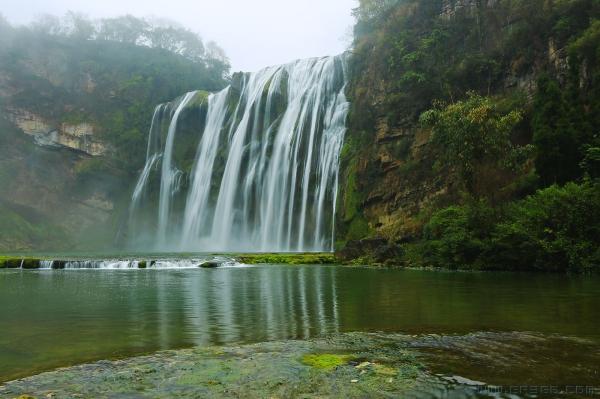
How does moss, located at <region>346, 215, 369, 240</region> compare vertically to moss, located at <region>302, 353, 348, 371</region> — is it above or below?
above

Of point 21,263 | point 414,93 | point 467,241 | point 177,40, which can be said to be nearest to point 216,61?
point 177,40

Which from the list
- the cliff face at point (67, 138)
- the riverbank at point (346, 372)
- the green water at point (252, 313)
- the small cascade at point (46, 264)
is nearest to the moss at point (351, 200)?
the small cascade at point (46, 264)

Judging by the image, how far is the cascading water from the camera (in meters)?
36.9

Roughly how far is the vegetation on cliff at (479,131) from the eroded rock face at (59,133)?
36.7 metres

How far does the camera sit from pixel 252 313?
7930mm

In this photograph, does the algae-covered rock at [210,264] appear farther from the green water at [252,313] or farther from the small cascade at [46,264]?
the green water at [252,313]

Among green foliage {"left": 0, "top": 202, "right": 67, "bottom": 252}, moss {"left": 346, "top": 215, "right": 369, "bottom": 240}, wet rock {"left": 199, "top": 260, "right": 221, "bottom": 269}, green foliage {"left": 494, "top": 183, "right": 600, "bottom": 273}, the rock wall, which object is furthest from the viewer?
green foliage {"left": 0, "top": 202, "right": 67, "bottom": 252}

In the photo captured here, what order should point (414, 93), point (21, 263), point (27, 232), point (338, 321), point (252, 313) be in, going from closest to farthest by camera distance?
point (338, 321) < point (252, 313) < point (21, 263) < point (414, 93) < point (27, 232)

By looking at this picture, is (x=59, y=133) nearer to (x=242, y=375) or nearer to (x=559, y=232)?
(x=559, y=232)

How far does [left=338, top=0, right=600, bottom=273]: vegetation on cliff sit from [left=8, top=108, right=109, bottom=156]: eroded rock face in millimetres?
36719

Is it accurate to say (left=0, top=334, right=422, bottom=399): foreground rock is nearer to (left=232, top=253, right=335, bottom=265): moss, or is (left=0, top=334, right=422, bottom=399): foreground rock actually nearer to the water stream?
the water stream

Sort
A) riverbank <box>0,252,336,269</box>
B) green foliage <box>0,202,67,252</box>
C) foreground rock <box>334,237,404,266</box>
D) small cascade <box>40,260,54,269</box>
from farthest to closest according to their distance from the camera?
green foliage <box>0,202,67,252</box>
small cascade <box>40,260,54,269</box>
riverbank <box>0,252,336,269</box>
foreground rock <box>334,237,404,266</box>

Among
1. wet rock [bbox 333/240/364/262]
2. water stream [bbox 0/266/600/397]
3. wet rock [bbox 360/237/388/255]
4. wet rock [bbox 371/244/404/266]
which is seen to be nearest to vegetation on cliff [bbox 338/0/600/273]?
wet rock [bbox 371/244/404/266]

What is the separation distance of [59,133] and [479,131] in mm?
54883
